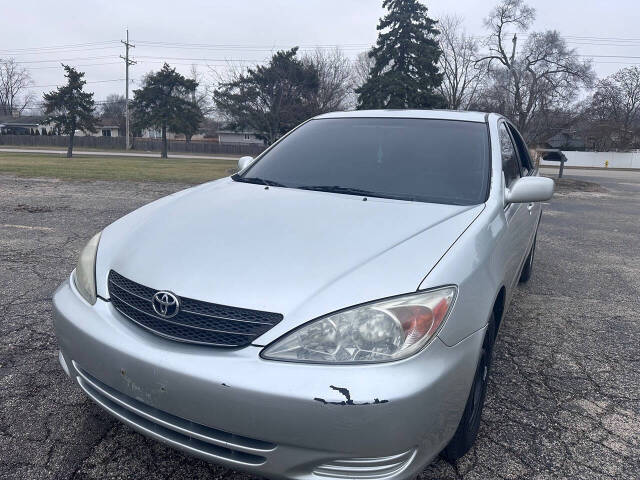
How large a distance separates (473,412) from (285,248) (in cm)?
112

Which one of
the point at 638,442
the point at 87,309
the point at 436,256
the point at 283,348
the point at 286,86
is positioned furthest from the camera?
the point at 286,86

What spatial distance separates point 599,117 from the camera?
52938mm

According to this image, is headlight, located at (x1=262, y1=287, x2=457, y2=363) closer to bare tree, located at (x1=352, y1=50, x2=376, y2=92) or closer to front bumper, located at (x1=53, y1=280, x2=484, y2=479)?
front bumper, located at (x1=53, y1=280, x2=484, y2=479)

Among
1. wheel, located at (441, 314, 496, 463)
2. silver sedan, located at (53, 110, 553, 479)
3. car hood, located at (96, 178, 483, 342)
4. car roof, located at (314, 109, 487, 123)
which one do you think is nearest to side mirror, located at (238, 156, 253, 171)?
car roof, located at (314, 109, 487, 123)

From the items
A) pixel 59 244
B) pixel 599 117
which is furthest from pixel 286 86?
pixel 599 117

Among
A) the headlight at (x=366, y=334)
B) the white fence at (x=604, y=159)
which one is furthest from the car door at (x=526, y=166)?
the white fence at (x=604, y=159)

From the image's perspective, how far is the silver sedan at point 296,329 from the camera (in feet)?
4.99

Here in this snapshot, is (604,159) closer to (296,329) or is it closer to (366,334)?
(366,334)

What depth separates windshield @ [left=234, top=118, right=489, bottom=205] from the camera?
8.77 ft

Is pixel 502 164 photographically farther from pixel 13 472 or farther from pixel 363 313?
pixel 13 472

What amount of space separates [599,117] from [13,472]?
61.9 metres

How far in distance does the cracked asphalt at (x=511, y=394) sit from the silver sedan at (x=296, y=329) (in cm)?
35

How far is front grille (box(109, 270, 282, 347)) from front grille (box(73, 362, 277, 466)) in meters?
0.28

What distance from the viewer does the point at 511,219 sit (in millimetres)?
2783
